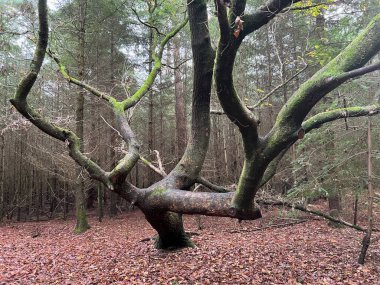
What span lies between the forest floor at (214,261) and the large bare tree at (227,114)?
0.95 meters

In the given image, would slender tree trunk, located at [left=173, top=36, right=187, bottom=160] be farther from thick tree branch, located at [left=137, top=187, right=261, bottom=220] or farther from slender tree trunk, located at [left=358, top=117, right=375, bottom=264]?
thick tree branch, located at [left=137, top=187, right=261, bottom=220]

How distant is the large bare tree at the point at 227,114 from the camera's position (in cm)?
309

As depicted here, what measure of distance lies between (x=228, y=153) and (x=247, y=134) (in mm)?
12526

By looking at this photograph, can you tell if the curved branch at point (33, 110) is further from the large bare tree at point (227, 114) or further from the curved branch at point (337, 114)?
the curved branch at point (337, 114)

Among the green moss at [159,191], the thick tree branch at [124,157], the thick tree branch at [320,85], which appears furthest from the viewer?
the green moss at [159,191]

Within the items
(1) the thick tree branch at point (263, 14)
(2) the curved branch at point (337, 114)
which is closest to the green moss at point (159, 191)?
(2) the curved branch at point (337, 114)

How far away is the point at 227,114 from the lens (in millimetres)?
3613

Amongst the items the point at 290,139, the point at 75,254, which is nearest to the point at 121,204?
the point at 75,254

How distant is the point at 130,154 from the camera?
5230 mm

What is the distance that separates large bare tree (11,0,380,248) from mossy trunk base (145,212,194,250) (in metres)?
0.02

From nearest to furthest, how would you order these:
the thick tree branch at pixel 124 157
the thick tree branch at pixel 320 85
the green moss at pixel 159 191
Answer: the thick tree branch at pixel 320 85, the thick tree branch at pixel 124 157, the green moss at pixel 159 191

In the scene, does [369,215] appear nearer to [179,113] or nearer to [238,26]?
[238,26]

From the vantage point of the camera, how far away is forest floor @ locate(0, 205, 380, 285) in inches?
198

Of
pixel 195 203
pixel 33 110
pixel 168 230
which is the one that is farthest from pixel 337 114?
pixel 33 110
